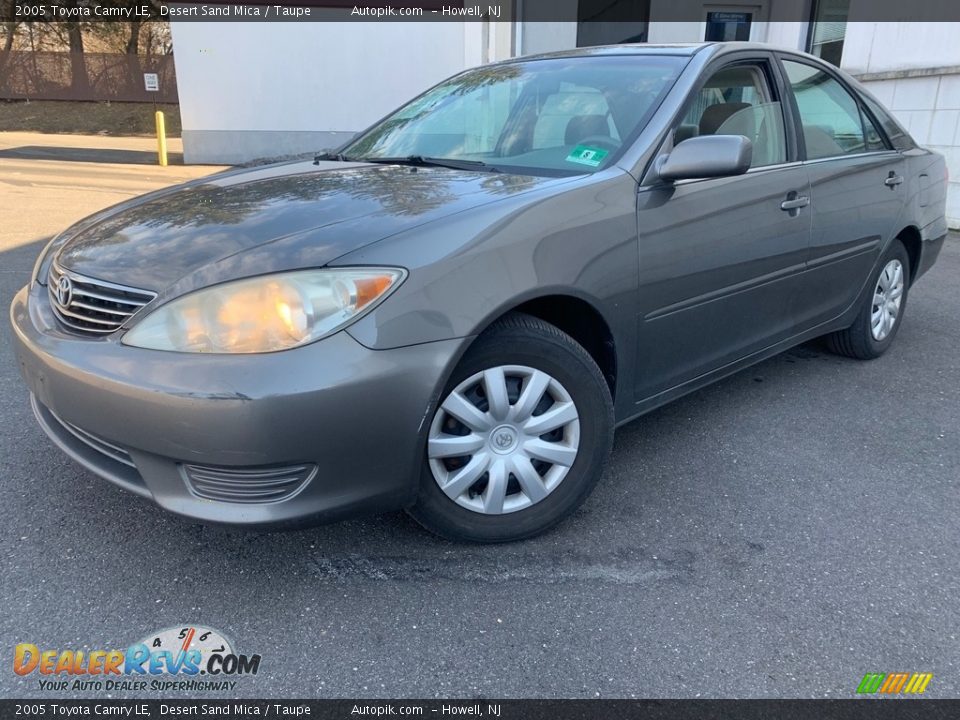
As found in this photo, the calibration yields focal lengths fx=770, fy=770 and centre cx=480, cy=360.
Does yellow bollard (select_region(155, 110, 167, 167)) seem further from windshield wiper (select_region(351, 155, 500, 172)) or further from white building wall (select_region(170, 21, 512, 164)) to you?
windshield wiper (select_region(351, 155, 500, 172))

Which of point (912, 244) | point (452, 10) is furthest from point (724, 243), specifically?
point (452, 10)

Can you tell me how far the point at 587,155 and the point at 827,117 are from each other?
1698 millimetres

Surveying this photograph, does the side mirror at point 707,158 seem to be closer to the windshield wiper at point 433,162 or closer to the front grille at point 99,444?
the windshield wiper at point 433,162

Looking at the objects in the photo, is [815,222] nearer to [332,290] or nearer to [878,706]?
[878,706]

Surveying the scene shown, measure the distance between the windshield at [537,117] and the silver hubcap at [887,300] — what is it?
201 centimetres

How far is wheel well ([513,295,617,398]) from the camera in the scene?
99.5 inches

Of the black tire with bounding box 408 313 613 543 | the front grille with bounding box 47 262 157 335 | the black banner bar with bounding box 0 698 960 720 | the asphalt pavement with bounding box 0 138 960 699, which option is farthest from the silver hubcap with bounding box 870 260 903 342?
the front grille with bounding box 47 262 157 335

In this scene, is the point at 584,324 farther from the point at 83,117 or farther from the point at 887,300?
the point at 83,117

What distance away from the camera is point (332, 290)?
2031mm

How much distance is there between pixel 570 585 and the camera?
2.33 m

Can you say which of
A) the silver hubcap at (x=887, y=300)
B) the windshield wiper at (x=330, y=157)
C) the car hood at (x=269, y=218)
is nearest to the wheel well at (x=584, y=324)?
the car hood at (x=269, y=218)

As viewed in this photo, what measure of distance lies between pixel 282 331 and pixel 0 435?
1.94 m

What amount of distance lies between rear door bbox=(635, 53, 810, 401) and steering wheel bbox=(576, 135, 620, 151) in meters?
0.23

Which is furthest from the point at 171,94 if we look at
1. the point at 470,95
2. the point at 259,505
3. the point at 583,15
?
the point at 259,505
